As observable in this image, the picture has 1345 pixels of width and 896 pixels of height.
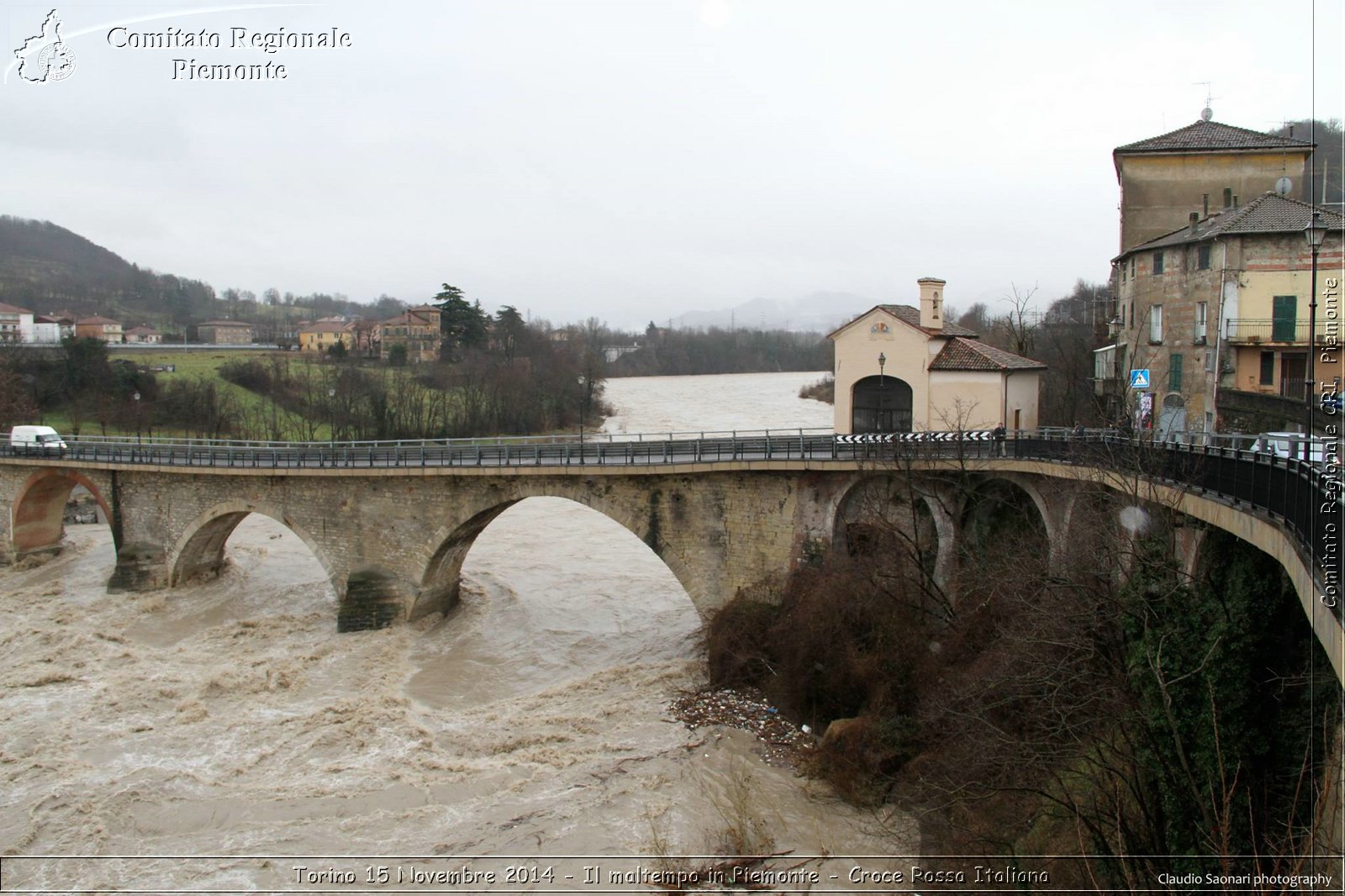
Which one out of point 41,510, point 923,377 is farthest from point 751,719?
point 41,510

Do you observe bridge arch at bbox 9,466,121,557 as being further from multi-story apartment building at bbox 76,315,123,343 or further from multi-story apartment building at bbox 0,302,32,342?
multi-story apartment building at bbox 0,302,32,342

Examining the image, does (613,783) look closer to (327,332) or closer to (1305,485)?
(1305,485)

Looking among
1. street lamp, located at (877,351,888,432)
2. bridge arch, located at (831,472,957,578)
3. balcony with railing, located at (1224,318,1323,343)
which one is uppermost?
balcony with railing, located at (1224,318,1323,343)

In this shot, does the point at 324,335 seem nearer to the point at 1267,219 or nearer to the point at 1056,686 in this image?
the point at 1267,219

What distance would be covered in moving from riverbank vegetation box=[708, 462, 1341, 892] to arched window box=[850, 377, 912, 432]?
11.9 ft

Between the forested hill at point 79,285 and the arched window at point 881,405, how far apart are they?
142 meters

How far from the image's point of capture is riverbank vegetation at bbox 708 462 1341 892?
11.9m

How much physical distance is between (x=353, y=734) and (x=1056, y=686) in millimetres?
15803

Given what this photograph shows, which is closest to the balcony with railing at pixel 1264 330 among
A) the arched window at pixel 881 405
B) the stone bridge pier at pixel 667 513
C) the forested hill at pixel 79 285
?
the stone bridge pier at pixel 667 513

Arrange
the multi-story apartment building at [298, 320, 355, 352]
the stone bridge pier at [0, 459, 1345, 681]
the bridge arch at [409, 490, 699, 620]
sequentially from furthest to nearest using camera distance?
the multi-story apartment building at [298, 320, 355, 352] < the bridge arch at [409, 490, 699, 620] < the stone bridge pier at [0, 459, 1345, 681]

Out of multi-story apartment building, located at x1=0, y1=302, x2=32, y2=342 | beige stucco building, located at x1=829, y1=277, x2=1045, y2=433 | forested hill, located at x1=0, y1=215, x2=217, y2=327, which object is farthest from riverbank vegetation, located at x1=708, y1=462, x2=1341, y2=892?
forested hill, located at x1=0, y1=215, x2=217, y2=327

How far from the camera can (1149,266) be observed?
2567 cm

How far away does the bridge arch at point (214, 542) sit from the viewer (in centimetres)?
3128

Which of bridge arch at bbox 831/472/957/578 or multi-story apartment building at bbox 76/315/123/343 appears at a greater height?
multi-story apartment building at bbox 76/315/123/343
